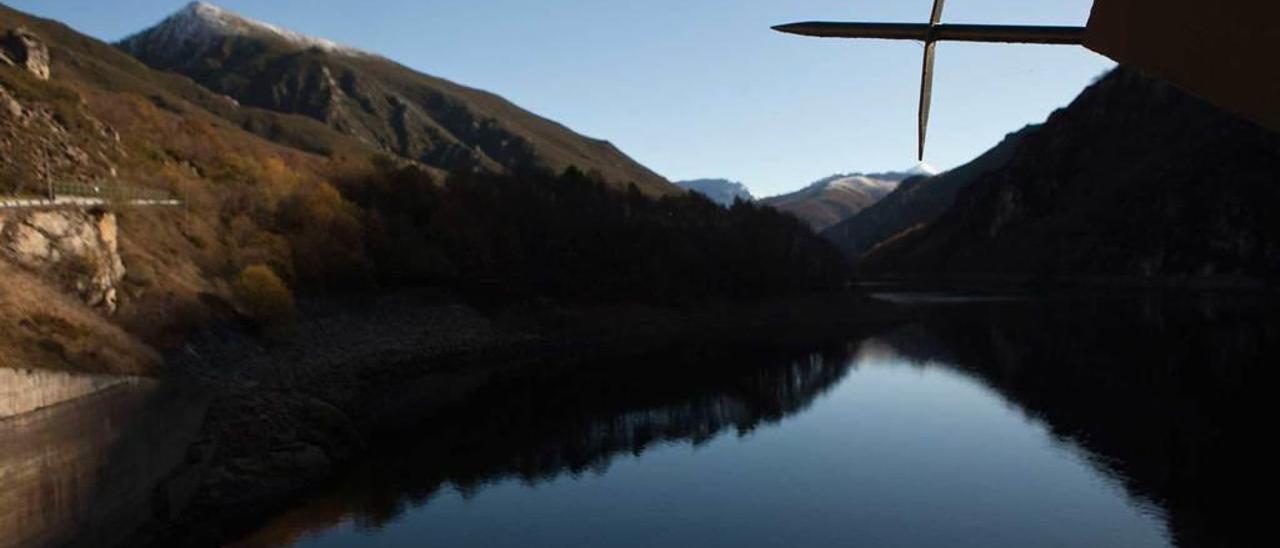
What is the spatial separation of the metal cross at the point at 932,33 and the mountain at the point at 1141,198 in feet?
504

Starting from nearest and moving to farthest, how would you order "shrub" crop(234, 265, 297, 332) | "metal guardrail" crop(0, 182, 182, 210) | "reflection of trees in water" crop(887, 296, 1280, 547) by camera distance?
"reflection of trees in water" crop(887, 296, 1280, 547) < "metal guardrail" crop(0, 182, 182, 210) < "shrub" crop(234, 265, 297, 332)

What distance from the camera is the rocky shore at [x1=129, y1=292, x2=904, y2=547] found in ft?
101

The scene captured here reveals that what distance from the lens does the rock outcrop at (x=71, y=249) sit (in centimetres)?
3281

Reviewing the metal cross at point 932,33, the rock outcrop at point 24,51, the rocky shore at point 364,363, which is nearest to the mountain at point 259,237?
the rock outcrop at point 24,51

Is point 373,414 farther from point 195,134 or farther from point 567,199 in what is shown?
point 567,199

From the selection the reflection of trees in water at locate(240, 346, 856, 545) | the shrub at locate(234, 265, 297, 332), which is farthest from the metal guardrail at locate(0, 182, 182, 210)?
the reflection of trees in water at locate(240, 346, 856, 545)

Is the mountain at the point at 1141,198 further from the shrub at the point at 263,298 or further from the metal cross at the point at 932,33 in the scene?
the metal cross at the point at 932,33

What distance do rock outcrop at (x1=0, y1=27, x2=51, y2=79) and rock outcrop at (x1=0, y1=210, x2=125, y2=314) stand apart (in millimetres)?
66119

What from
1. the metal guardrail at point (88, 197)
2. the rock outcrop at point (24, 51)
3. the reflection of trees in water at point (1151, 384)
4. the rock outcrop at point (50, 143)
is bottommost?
the reflection of trees in water at point (1151, 384)

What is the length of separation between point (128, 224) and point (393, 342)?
2037 cm

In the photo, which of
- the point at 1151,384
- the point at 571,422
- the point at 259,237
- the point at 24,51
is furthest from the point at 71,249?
the point at 24,51

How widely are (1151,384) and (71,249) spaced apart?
57.6 m

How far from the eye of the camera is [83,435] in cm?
2383

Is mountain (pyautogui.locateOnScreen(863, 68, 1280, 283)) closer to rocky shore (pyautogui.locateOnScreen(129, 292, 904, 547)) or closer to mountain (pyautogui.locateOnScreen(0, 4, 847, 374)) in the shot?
mountain (pyautogui.locateOnScreen(0, 4, 847, 374))
